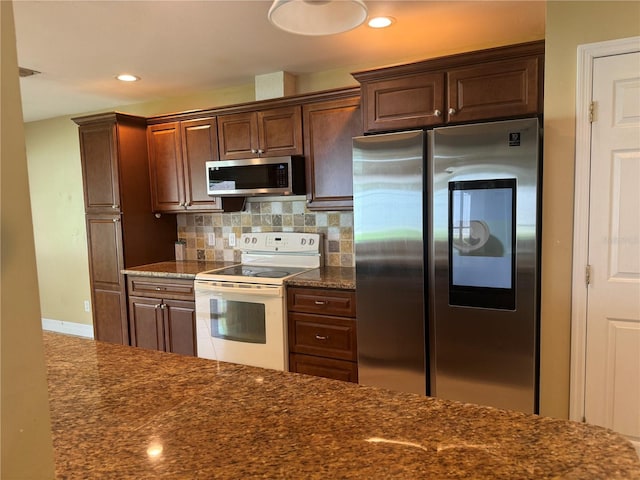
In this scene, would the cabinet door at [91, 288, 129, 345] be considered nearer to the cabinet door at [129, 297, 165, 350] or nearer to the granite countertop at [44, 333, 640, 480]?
the cabinet door at [129, 297, 165, 350]

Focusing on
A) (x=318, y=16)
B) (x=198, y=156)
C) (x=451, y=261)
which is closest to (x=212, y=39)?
(x=198, y=156)

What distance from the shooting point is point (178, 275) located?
10.9 ft

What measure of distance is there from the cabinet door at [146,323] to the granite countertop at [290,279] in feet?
0.81

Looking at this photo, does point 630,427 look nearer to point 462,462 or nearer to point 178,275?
point 462,462

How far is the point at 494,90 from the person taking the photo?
2.29 metres

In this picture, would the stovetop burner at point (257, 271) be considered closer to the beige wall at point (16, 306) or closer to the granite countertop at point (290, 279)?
the granite countertop at point (290, 279)

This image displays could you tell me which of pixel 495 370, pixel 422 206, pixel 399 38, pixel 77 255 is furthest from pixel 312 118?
pixel 77 255

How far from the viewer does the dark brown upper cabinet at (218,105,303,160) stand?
3.18 metres

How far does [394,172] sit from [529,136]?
70 cm

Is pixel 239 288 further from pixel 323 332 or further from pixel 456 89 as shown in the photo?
pixel 456 89

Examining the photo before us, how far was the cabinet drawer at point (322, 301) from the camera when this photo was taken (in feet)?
8.91

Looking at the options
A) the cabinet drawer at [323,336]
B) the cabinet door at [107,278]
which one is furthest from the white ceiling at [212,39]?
the cabinet drawer at [323,336]

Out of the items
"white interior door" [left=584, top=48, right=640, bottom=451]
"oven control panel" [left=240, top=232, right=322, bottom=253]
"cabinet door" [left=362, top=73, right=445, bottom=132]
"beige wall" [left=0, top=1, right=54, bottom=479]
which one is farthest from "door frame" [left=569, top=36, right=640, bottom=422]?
"beige wall" [left=0, top=1, right=54, bottom=479]

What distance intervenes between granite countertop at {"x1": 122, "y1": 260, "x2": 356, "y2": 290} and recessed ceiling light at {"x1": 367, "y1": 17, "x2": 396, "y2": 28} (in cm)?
155
